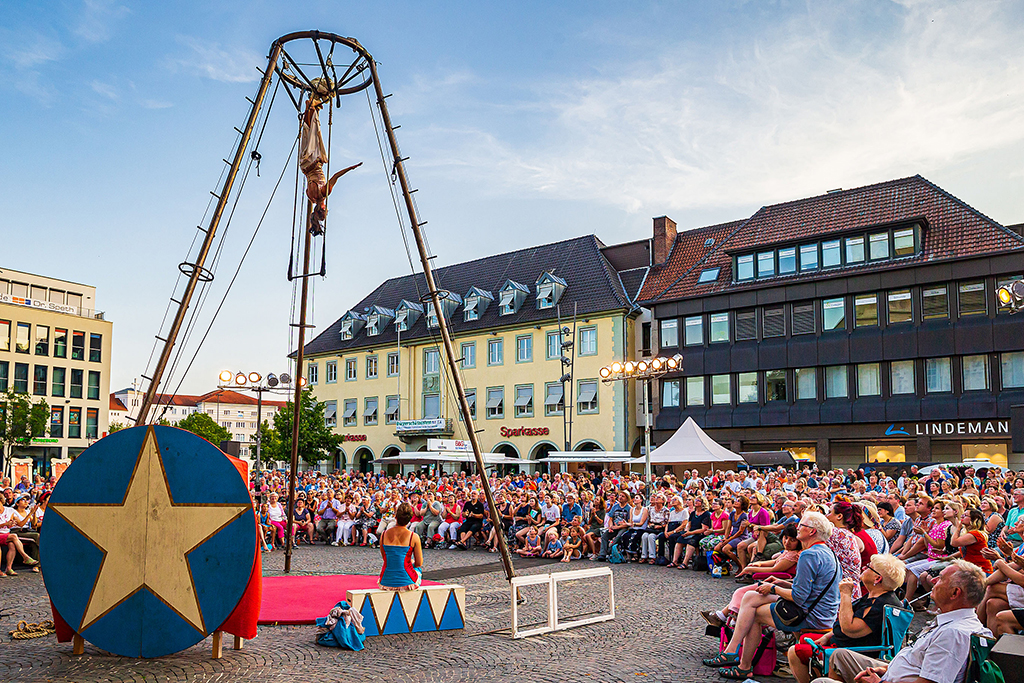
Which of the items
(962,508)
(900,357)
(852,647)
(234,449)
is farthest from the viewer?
(900,357)

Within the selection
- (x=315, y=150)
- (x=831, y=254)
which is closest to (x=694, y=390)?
(x=831, y=254)

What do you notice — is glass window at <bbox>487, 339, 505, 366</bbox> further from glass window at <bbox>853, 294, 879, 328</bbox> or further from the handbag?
the handbag

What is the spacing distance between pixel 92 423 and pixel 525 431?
41142mm

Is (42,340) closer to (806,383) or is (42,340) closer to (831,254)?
(806,383)

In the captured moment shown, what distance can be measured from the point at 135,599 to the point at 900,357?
113ft

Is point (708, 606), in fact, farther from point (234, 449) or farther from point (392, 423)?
point (392, 423)

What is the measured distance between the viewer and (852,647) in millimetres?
6711

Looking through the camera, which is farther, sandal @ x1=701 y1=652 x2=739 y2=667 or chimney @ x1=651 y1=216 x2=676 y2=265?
chimney @ x1=651 y1=216 x2=676 y2=265

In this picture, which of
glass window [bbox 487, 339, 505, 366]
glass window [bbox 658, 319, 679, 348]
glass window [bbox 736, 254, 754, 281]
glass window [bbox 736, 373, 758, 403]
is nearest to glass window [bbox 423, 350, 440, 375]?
glass window [bbox 487, 339, 505, 366]

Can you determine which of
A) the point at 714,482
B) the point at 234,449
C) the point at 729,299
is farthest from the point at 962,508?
the point at 729,299

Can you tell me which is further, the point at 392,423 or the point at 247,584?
the point at 392,423

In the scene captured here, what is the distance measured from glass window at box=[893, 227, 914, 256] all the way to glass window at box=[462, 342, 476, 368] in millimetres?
24420

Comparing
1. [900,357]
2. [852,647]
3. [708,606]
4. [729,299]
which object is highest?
[729,299]

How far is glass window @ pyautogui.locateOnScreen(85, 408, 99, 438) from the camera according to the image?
224 ft
